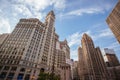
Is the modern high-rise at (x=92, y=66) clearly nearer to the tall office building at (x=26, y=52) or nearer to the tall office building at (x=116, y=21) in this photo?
the tall office building at (x=116, y=21)

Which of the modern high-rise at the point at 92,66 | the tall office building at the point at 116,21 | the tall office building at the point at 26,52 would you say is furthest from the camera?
the modern high-rise at the point at 92,66

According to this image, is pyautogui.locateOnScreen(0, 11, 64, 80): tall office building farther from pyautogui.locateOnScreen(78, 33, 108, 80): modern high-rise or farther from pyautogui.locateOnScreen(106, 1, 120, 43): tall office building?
pyautogui.locateOnScreen(78, 33, 108, 80): modern high-rise

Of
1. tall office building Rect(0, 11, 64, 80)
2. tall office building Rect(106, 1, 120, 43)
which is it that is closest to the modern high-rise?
tall office building Rect(106, 1, 120, 43)

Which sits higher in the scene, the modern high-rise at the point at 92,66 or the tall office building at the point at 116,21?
the tall office building at the point at 116,21

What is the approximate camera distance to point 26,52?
6272 cm

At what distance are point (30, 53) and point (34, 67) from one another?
10673mm

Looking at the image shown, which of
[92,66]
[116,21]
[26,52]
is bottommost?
[26,52]

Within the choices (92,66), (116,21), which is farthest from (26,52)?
(92,66)

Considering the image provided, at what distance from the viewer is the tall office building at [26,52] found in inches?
2196

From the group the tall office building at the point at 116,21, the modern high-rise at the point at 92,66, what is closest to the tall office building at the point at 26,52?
the tall office building at the point at 116,21

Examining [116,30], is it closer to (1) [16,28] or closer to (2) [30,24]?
(2) [30,24]

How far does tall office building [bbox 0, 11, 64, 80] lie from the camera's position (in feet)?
183

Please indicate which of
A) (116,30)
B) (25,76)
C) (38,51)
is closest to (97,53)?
(116,30)

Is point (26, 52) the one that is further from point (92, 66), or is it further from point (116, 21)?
point (92, 66)
